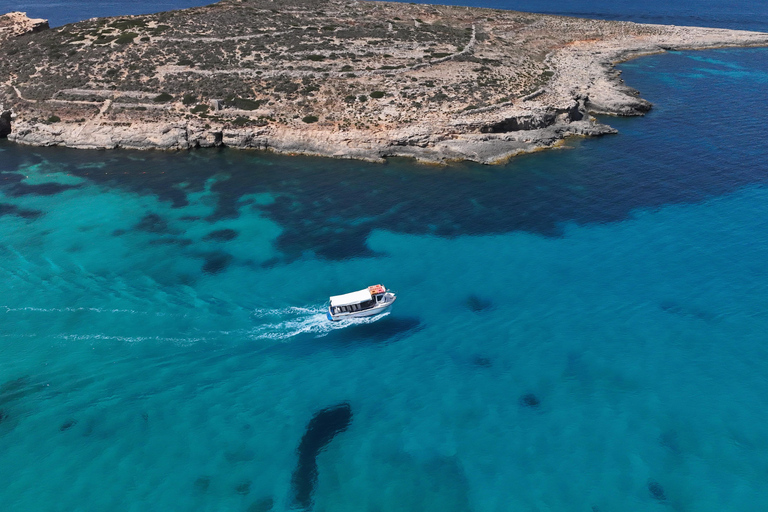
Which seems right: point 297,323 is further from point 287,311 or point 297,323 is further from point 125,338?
point 125,338

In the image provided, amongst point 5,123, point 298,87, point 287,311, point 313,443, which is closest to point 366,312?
point 287,311

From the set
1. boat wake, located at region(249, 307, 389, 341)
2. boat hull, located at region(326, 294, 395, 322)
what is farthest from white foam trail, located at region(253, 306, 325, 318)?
boat hull, located at region(326, 294, 395, 322)

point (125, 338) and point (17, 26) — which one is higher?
point (17, 26)

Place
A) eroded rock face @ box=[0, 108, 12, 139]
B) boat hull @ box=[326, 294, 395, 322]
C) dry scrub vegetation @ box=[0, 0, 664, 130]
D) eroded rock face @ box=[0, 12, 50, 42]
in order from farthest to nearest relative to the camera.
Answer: eroded rock face @ box=[0, 12, 50, 42] → dry scrub vegetation @ box=[0, 0, 664, 130] → eroded rock face @ box=[0, 108, 12, 139] → boat hull @ box=[326, 294, 395, 322]

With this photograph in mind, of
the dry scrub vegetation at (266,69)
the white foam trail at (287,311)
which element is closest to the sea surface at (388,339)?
the white foam trail at (287,311)

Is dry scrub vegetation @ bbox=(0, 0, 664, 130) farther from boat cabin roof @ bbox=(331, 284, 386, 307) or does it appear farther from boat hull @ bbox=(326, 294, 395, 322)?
boat hull @ bbox=(326, 294, 395, 322)

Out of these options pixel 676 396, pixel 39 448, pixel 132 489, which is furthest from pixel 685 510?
pixel 39 448

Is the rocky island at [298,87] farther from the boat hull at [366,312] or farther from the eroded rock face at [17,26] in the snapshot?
the boat hull at [366,312]
